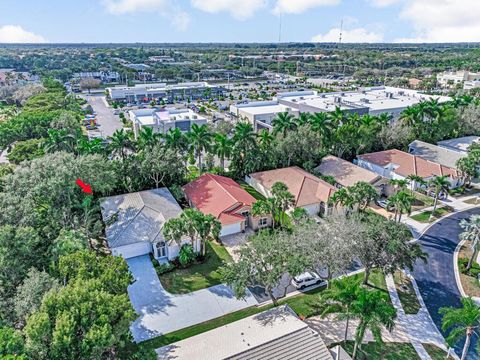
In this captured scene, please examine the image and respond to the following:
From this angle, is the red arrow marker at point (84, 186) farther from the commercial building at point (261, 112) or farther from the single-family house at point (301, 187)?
the commercial building at point (261, 112)

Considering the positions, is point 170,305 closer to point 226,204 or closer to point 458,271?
point 226,204

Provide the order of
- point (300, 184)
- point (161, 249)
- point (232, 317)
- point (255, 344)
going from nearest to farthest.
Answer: point (255, 344) → point (232, 317) → point (161, 249) → point (300, 184)

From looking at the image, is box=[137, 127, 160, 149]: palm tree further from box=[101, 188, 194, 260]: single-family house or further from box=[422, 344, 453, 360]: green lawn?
box=[422, 344, 453, 360]: green lawn

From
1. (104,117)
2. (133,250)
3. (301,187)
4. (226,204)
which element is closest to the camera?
(133,250)

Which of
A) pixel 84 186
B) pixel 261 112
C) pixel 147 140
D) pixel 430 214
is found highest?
pixel 147 140

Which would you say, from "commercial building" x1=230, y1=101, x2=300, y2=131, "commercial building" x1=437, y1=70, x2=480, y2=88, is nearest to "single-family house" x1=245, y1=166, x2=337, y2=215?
"commercial building" x1=230, y1=101, x2=300, y2=131

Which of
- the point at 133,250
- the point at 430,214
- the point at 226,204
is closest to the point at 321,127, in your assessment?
the point at 430,214
